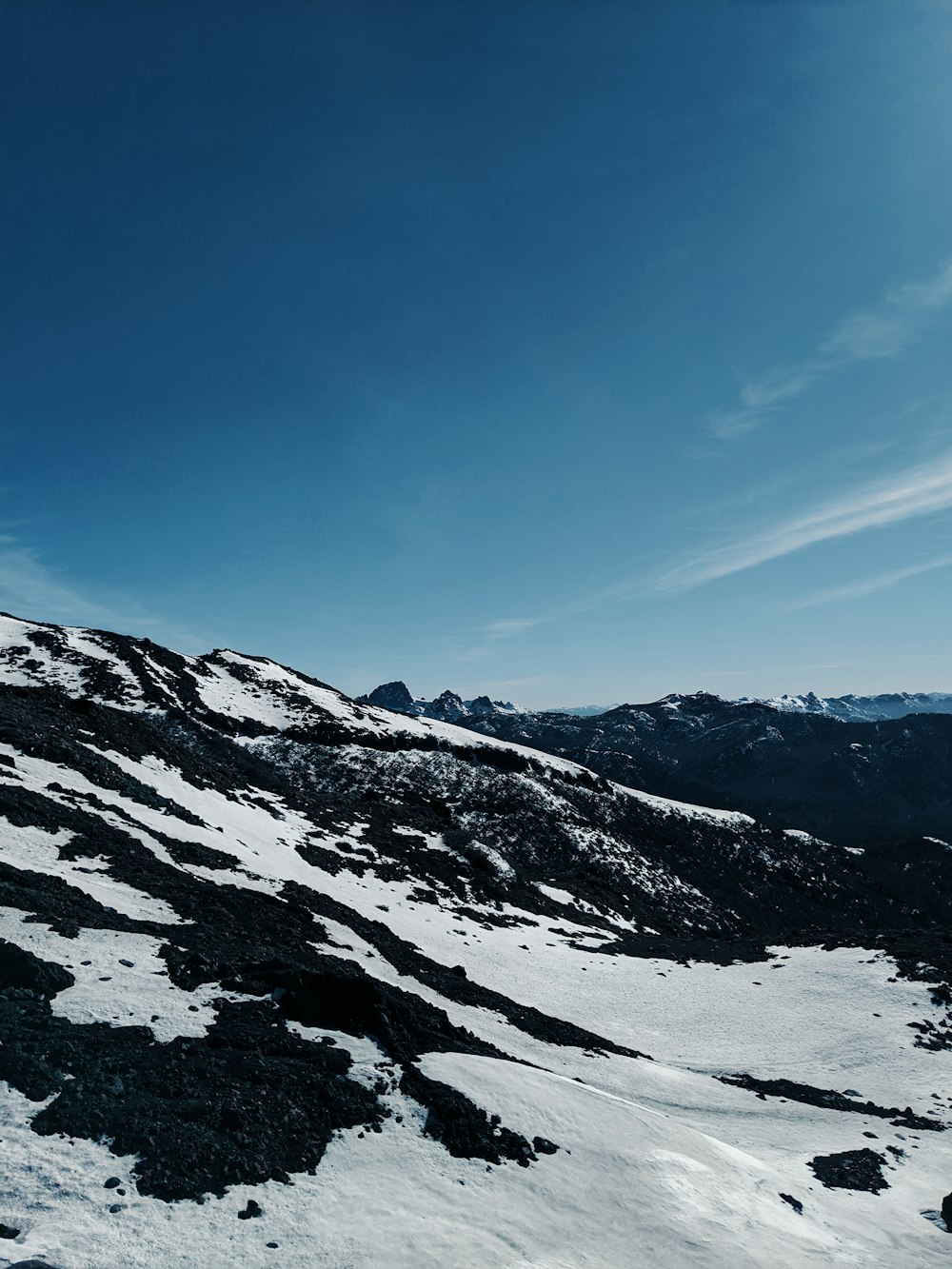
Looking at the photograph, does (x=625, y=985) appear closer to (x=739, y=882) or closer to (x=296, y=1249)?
(x=296, y=1249)

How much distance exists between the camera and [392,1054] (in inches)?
625

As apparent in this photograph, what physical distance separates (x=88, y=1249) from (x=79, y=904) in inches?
490

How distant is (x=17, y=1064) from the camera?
1184 centimetres

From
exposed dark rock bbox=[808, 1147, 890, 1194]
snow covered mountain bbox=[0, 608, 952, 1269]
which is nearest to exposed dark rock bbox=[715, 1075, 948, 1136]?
snow covered mountain bbox=[0, 608, 952, 1269]

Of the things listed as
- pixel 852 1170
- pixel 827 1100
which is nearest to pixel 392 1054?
pixel 852 1170

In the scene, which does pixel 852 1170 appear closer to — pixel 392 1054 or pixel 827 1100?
pixel 827 1100

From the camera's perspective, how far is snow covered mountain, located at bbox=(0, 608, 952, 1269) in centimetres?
1121

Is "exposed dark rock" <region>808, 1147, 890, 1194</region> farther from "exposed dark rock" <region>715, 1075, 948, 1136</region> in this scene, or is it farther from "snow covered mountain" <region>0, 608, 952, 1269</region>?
"exposed dark rock" <region>715, 1075, 948, 1136</region>

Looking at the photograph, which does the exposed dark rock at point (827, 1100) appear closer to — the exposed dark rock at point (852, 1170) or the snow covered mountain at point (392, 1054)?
the snow covered mountain at point (392, 1054)

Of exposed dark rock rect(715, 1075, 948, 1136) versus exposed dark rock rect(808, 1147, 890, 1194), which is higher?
exposed dark rock rect(808, 1147, 890, 1194)

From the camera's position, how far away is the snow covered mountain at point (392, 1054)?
36.8 feet

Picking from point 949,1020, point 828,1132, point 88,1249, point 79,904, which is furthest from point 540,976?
point 88,1249

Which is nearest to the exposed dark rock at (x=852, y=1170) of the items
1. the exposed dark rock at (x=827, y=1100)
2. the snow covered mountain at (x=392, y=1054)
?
Result: the snow covered mountain at (x=392, y=1054)

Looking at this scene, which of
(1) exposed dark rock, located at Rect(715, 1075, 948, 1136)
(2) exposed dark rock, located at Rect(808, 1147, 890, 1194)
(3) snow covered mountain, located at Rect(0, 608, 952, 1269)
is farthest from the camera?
(1) exposed dark rock, located at Rect(715, 1075, 948, 1136)
